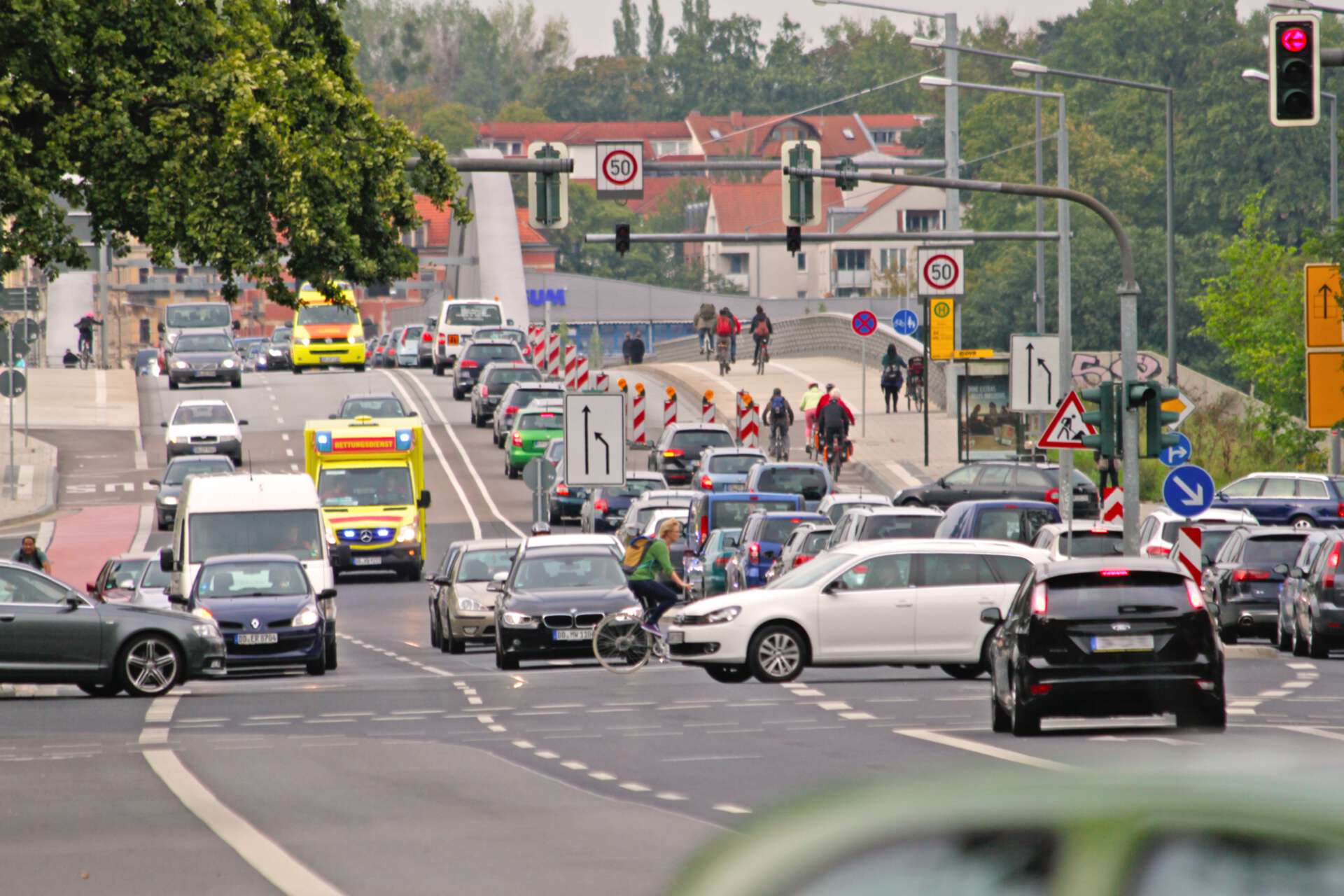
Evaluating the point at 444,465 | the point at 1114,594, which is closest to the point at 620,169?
the point at 1114,594

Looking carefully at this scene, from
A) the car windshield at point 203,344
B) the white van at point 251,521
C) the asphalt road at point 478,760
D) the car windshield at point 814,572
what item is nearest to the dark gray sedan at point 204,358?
the car windshield at point 203,344

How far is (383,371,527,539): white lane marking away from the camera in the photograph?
47.8m

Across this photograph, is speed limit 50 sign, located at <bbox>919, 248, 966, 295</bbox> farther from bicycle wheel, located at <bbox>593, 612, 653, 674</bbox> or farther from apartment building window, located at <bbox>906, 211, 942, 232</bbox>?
apartment building window, located at <bbox>906, 211, 942, 232</bbox>

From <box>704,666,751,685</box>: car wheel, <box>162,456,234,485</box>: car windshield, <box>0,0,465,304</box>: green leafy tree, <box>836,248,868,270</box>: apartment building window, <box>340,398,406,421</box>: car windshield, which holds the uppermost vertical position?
<box>836,248,868,270</box>: apartment building window

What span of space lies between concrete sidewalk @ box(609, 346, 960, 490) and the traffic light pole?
80.8 feet

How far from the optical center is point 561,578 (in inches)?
1041

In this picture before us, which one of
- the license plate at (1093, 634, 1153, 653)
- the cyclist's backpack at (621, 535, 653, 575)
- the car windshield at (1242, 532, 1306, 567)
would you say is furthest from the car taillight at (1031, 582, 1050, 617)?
the car windshield at (1242, 532, 1306, 567)

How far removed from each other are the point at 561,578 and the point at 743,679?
3.57 m

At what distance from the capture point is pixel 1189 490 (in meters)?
29.3

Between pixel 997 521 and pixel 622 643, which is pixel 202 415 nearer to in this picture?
pixel 997 521

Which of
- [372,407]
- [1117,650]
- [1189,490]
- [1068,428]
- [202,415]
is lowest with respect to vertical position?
[1117,650]

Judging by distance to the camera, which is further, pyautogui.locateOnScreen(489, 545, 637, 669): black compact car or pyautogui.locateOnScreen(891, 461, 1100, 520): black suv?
pyautogui.locateOnScreen(891, 461, 1100, 520): black suv

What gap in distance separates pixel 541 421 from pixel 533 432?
0.35m

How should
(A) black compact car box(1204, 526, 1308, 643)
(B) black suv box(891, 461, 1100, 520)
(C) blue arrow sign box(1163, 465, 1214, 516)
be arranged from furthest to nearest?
(B) black suv box(891, 461, 1100, 520)
(C) blue arrow sign box(1163, 465, 1214, 516)
(A) black compact car box(1204, 526, 1308, 643)
